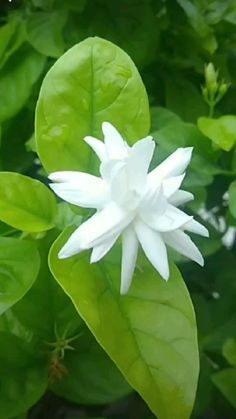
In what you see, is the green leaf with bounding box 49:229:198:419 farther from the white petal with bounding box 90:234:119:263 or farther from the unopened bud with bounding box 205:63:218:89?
the unopened bud with bounding box 205:63:218:89

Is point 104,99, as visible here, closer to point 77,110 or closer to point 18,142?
point 77,110

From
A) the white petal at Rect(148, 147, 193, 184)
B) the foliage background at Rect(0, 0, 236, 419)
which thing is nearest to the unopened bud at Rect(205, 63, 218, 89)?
the foliage background at Rect(0, 0, 236, 419)

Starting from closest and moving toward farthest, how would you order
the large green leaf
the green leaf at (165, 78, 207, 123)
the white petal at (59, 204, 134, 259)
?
the white petal at (59, 204, 134, 259) → the large green leaf → the green leaf at (165, 78, 207, 123)

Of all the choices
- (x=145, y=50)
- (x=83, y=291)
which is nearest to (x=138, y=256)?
(x=83, y=291)

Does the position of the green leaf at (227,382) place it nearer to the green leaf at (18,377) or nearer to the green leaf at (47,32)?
the green leaf at (18,377)

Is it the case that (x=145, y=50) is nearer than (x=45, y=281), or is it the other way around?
(x=45, y=281)

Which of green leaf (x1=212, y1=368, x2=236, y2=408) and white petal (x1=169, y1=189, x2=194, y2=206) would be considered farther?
green leaf (x1=212, y1=368, x2=236, y2=408)
